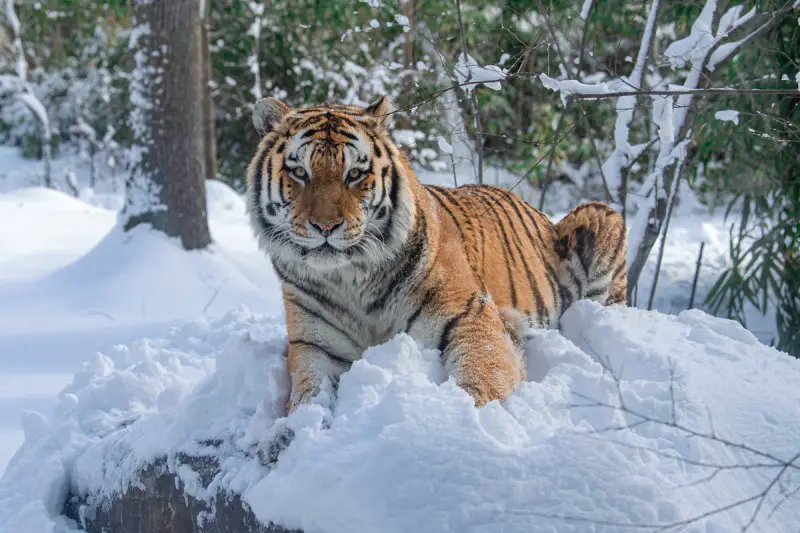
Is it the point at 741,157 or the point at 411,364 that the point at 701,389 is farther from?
the point at 741,157

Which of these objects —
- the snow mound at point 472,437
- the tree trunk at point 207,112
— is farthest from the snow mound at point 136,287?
the tree trunk at point 207,112

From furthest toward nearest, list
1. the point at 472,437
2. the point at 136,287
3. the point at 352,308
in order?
the point at 136,287
the point at 352,308
the point at 472,437

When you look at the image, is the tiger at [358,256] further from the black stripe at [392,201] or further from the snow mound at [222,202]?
the snow mound at [222,202]

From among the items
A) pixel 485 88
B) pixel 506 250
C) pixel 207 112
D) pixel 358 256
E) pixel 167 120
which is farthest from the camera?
pixel 207 112

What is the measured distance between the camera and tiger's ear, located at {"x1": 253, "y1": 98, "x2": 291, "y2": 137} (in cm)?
311

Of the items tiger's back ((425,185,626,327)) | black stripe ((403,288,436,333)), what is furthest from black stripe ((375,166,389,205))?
tiger's back ((425,185,626,327))

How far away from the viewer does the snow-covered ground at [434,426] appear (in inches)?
81.1

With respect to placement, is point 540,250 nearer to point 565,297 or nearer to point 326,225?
point 565,297

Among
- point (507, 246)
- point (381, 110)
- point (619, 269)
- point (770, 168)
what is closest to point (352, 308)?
point (381, 110)

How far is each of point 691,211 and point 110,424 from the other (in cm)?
1187

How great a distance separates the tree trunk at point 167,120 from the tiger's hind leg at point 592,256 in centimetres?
389

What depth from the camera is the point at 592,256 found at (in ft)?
13.1

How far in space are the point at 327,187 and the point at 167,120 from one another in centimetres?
449

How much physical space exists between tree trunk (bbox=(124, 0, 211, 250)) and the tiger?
398 centimetres
